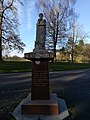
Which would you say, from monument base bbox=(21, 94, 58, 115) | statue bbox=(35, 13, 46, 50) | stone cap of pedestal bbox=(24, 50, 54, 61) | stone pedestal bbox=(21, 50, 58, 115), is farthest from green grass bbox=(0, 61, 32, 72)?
monument base bbox=(21, 94, 58, 115)

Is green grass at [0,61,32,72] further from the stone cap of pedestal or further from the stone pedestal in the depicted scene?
the stone cap of pedestal

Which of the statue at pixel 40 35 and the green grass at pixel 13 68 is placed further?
the green grass at pixel 13 68

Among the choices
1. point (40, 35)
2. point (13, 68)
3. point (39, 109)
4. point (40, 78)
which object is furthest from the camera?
point (13, 68)

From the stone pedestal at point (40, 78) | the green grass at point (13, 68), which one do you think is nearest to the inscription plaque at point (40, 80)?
the stone pedestal at point (40, 78)

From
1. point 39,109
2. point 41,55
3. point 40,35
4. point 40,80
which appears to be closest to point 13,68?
point 40,35

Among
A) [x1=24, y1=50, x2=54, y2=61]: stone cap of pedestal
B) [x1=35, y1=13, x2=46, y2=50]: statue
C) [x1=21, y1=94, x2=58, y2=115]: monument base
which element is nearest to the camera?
[x1=21, y1=94, x2=58, y2=115]: monument base

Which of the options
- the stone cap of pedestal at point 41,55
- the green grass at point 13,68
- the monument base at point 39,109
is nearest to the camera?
the monument base at point 39,109

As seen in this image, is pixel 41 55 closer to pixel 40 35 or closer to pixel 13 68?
pixel 40 35

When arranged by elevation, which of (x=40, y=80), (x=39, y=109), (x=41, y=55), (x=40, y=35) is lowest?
(x=39, y=109)

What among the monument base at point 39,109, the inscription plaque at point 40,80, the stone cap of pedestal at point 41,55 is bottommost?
the monument base at point 39,109

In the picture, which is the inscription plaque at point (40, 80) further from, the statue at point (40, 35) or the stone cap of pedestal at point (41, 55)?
the statue at point (40, 35)

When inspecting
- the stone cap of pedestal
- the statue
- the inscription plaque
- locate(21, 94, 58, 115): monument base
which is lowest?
locate(21, 94, 58, 115): monument base

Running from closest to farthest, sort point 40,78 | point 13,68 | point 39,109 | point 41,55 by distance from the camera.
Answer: point 39,109, point 41,55, point 40,78, point 13,68

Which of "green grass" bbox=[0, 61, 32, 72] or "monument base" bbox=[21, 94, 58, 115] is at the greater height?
"green grass" bbox=[0, 61, 32, 72]
